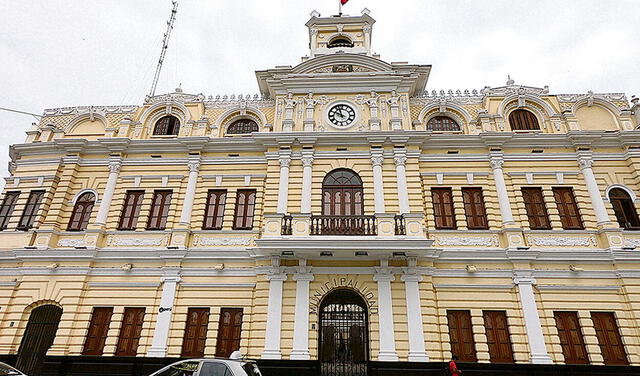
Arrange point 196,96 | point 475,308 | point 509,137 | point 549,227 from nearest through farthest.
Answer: point 475,308 → point 549,227 → point 509,137 → point 196,96

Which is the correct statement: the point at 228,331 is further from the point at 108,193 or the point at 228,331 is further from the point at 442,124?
the point at 442,124

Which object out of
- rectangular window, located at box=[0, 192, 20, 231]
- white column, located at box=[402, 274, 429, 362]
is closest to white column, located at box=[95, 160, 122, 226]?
rectangular window, located at box=[0, 192, 20, 231]

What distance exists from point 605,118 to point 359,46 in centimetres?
1257

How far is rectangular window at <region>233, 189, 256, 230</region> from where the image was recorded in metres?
15.5

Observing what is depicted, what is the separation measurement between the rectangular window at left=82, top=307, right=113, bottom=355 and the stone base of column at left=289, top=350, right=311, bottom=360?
7743mm

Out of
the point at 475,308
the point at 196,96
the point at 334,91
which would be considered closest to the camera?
the point at 475,308

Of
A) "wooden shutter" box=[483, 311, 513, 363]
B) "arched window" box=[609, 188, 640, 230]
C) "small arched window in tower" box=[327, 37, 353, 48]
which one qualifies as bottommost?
"wooden shutter" box=[483, 311, 513, 363]

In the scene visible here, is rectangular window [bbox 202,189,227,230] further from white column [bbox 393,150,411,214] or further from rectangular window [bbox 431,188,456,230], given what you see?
rectangular window [bbox 431,188,456,230]

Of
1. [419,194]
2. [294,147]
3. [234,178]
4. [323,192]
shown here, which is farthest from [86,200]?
[419,194]

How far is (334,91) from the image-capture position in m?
17.2

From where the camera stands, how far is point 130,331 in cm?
1407

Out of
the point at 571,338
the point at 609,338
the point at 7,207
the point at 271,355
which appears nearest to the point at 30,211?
the point at 7,207

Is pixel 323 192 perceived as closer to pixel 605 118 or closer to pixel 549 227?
pixel 549 227

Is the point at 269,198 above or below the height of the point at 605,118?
below
